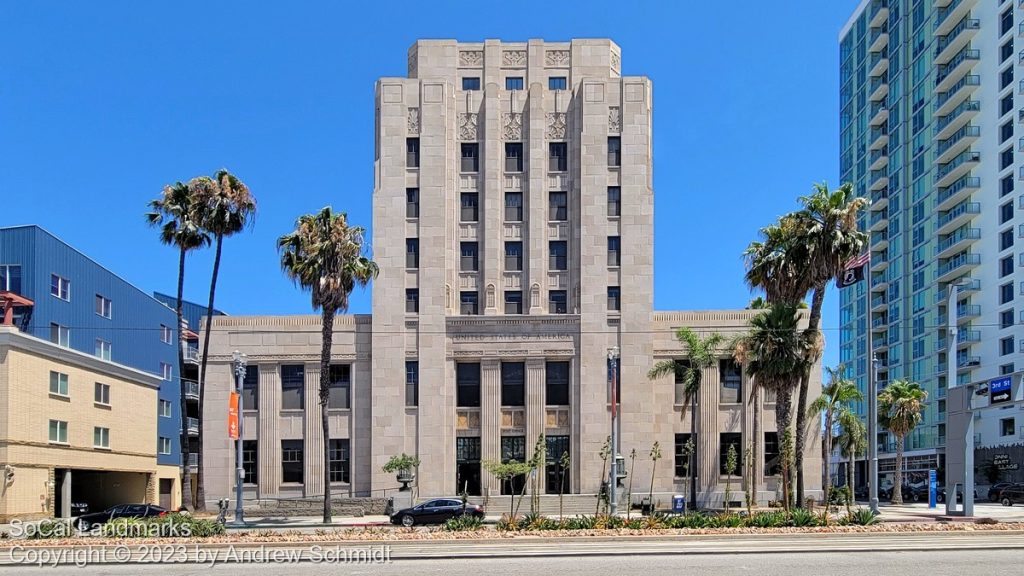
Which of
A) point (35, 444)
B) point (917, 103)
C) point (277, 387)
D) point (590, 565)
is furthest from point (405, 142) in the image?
point (917, 103)

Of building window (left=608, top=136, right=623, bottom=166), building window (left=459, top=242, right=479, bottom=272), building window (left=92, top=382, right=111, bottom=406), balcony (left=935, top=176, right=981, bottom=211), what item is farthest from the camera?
balcony (left=935, top=176, right=981, bottom=211)

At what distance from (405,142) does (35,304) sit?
80.4 ft

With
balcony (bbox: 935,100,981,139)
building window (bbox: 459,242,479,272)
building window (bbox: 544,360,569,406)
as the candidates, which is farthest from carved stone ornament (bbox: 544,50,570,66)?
balcony (bbox: 935,100,981,139)

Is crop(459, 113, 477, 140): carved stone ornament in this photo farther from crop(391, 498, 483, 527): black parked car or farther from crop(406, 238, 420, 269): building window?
crop(391, 498, 483, 527): black parked car

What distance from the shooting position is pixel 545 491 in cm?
6112

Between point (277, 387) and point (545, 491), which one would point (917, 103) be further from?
point (277, 387)

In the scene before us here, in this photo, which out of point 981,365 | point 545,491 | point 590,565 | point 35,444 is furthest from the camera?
point 981,365

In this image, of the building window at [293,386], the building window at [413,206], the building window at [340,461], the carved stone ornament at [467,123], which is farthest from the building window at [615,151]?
the building window at [340,461]

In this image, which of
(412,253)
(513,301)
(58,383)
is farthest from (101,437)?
(513,301)

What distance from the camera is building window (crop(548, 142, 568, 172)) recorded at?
2544 inches

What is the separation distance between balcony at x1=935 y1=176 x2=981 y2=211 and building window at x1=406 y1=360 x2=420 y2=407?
62.4 m

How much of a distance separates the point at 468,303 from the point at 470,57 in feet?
56.4

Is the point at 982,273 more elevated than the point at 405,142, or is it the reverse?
the point at 405,142

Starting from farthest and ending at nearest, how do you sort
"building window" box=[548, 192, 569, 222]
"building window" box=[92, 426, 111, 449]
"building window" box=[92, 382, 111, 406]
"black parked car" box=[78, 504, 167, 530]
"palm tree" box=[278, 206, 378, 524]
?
"building window" box=[548, 192, 569, 222], "building window" box=[92, 382, 111, 406], "building window" box=[92, 426, 111, 449], "palm tree" box=[278, 206, 378, 524], "black parked car" box=[78, 504, 167, 530]
